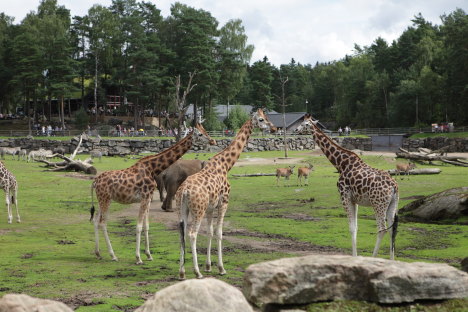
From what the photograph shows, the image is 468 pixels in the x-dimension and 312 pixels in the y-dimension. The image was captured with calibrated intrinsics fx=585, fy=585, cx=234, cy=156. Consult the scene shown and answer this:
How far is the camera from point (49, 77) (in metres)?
76.2

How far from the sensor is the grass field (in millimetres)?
10719

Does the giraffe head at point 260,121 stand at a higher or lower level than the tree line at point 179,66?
lower

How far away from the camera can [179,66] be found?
79.6m

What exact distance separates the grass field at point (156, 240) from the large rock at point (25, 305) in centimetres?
316

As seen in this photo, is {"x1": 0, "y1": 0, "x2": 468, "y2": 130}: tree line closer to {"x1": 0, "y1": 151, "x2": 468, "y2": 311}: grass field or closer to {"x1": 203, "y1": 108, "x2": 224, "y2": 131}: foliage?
{"x1": 203, "y1": 108, "x2": 224, "y2": 131}: foliage

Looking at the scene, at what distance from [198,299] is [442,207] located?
1508 cm

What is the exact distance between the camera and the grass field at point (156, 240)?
10.7 meters

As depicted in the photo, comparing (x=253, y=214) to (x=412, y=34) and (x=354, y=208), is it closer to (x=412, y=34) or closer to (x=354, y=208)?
(x=354, y=208)

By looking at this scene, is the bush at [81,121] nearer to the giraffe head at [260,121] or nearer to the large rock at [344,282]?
the giraffe head at [260,121]

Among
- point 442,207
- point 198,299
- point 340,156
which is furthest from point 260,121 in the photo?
point 198,299

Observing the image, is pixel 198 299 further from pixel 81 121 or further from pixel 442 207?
pixel 81 121

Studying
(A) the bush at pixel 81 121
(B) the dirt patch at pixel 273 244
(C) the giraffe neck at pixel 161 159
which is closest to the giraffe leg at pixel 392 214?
(B) the dirt patch at pixel 273 244

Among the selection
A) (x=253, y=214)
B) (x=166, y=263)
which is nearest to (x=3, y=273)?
(x=166, y=263)

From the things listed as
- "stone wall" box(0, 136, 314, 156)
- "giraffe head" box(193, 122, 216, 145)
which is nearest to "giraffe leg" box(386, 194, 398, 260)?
"giraffe head" box(193, 122, 216, 145)
